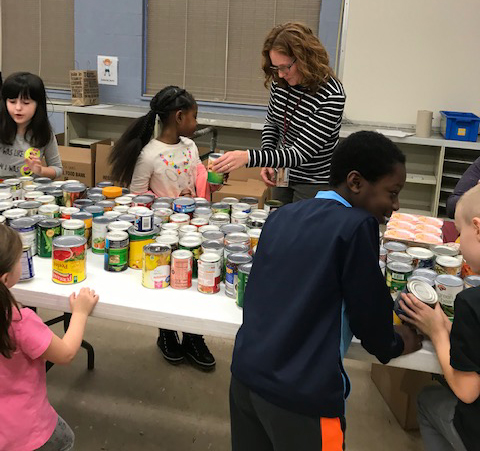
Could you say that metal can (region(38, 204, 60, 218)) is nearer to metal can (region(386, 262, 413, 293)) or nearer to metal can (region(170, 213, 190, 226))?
metal can (region(170, 213, 190, 226))

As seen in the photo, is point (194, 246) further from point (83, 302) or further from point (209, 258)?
point (83, 302)

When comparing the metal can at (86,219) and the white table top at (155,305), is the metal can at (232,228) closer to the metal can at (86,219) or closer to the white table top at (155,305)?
the white table top at (155,305)

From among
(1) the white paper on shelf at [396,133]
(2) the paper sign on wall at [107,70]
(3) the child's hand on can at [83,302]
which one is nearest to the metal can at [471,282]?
(3) the child's hand on can at [83,302]

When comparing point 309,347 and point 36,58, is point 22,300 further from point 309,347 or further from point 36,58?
point 36,58

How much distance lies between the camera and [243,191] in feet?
12.9

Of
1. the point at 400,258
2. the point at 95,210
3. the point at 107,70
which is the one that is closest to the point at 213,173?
the point at 95,210

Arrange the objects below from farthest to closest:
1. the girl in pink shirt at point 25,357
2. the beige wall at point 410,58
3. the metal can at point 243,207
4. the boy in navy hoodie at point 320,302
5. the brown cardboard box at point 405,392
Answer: the beige wall at point 410,58 → the brown cardboard box at point 405,392 → the metal can at point 243,207 → the girl in pink shirt at point 25,357 → the boy in navy hoodie at point 320,302

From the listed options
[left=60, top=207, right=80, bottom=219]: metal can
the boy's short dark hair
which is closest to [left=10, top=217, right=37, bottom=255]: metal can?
[left=60, top=207, right=80, bottom=219]: metal can

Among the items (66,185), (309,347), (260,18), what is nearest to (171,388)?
(66,185)

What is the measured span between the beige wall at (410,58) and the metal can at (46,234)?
3.51 metres

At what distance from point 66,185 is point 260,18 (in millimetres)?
3331

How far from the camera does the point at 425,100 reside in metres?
4.57

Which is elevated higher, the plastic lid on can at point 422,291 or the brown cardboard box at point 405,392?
the plastic lid on can at point 422,291

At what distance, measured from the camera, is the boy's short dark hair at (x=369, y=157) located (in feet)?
3.92
